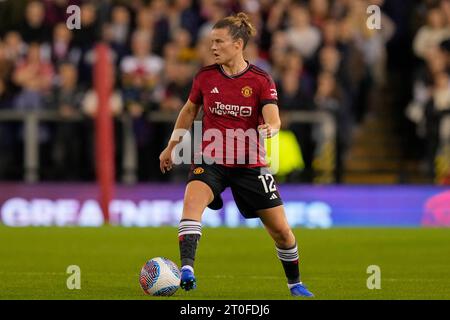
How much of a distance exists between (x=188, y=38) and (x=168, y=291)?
11.5m

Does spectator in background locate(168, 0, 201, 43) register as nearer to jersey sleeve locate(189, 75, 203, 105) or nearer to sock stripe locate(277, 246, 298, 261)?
jersey sleeve locate(189, 75, 203, 105)

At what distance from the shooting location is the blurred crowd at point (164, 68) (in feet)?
71.3

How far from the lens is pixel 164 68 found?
71.8 feet

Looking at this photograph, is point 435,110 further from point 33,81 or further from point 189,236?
point 189,236

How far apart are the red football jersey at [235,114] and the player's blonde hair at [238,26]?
0.93 ft

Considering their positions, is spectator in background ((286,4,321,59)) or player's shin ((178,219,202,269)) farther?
spectator in background ((286,4,321,59))

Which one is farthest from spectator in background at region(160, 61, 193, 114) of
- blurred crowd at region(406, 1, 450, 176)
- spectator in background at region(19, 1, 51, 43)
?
blurred crowd at region(406, 1, 450, 176)

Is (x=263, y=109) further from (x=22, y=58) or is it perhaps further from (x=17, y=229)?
(x=22, y=58)

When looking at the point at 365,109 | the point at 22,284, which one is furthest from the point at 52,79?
the point at 22,284

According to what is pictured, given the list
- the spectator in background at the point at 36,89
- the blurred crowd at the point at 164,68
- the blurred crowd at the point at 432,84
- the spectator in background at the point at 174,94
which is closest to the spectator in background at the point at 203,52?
the blurred crowd at the point at 164,68

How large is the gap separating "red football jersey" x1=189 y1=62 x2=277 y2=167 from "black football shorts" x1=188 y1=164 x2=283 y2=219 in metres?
0.07

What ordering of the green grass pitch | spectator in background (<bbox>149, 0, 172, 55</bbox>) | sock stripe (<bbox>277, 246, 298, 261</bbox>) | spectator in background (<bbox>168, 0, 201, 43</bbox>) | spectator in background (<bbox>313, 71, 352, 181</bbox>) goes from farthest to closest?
spectator in background (<bbox>168, 0, 201, 43</bbox>), spectator in background (<bbox>149, 0, 172, 55</bbox>), spectator in background (<bbox>313, 71, 352, 181</bbox>), the green grass pitch, sock stripe (<bbox>277, 246, 298, 261</bbox>)

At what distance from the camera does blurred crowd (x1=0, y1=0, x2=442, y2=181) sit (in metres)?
21.7

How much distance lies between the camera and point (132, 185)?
21.7 metres
